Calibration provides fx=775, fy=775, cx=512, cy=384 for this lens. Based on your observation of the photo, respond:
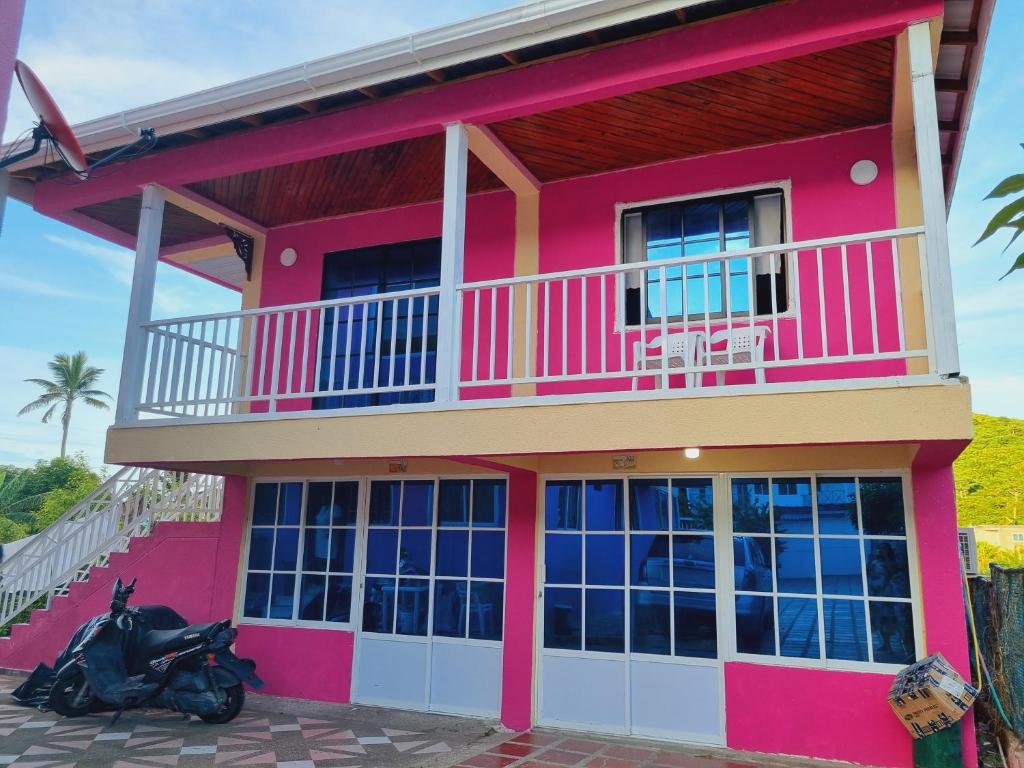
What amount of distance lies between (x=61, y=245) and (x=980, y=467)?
107 ft

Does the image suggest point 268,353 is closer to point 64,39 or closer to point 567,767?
point 64,39

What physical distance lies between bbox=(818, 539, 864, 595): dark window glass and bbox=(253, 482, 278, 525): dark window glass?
5.13 meters

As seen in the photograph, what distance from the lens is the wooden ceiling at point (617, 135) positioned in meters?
5.56

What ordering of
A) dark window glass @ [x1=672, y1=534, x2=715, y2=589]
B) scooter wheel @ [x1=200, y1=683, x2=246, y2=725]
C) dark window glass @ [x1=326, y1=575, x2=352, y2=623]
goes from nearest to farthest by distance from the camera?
1. dark window glass @ [x1=672, y1=534, x2=715, y2=589]
2. scooter wheel @ [x1=200, y1=683, x2=246, y2=725]
3. dark window glass @ [x1=326, y1=575, x2=352, y2=623]

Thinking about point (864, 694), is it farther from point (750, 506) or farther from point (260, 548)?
point (260, 548)

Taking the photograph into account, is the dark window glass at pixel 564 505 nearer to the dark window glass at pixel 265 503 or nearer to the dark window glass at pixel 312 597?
the dark window glass at pixel 312 597

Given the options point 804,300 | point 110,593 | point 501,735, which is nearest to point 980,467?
point 804,300

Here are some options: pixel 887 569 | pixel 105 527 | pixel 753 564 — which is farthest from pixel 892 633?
pixel 105 527

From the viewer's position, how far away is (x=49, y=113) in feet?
12.4

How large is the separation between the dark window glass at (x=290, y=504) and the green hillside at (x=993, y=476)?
15161 mm

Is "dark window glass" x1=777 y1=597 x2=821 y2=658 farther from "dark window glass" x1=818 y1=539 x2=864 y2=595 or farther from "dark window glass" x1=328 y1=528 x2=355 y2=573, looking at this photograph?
"dark window glass" x1=328 y1=528 x2=355 y2=573

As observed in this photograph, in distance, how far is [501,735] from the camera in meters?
6.15

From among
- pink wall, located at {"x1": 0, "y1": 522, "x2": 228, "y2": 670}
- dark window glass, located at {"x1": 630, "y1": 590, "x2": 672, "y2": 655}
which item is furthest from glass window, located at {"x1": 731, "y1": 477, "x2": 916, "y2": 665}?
pink wall, located at {"x1": 0, "y1": 522, "x2": 228, "y2": 670}

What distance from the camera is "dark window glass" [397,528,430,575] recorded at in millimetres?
7102
